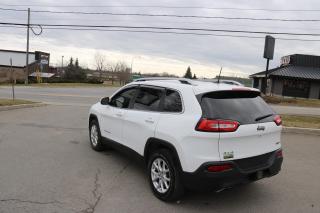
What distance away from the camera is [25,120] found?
11.8 metres

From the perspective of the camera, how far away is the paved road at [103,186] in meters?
4.64

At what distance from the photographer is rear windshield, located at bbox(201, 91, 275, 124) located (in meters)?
→ 4.48

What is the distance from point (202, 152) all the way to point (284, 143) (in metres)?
5.46

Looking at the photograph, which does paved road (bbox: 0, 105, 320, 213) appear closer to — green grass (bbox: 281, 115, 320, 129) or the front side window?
the front side window

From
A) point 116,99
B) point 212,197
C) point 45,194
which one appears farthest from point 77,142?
point 212,197

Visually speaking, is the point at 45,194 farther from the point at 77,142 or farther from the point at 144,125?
the point at 77,142

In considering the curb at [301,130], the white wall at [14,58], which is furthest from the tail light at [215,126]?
the white wall at [14,58]

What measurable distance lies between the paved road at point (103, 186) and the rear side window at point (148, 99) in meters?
1.21

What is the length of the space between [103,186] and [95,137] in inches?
91.1

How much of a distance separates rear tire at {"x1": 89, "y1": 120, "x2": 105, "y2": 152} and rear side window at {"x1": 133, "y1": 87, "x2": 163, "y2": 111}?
1.76 metres

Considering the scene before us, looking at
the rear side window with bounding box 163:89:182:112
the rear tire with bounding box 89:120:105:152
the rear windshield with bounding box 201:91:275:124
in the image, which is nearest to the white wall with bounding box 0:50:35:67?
the rear tire with bounding box 89:120:105:152

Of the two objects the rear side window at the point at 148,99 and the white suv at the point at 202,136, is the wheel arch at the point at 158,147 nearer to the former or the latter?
the white suv at the point at 202,136

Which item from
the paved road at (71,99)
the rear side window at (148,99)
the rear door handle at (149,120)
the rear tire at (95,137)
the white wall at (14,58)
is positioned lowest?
the paved road at (71,99)

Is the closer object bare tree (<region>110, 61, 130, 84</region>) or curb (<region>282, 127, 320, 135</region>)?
curb (<region>282, 127, 320, 135</region>)
